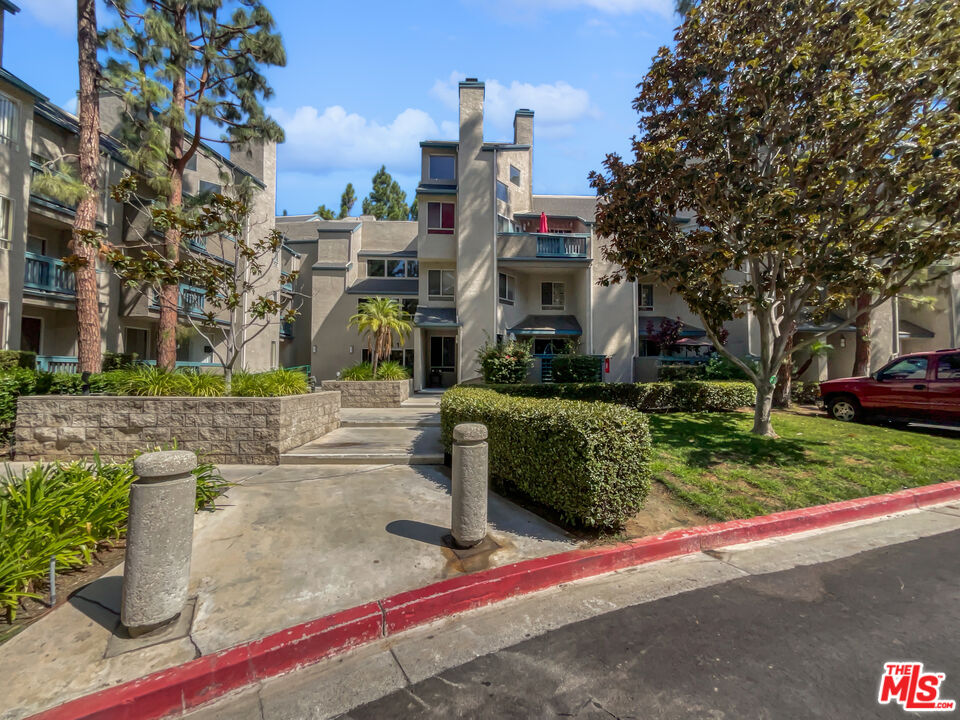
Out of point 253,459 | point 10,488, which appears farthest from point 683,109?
point 10,488

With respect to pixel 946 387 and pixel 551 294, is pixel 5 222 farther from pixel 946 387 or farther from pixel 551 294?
pixel 946 387

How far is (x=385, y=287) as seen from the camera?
24219 mm

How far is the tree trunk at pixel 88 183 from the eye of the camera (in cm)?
1169

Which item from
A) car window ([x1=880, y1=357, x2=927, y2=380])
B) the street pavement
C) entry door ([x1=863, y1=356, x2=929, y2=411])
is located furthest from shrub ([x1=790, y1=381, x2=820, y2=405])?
the street pavement

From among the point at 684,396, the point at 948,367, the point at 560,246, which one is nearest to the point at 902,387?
the point at 948,367

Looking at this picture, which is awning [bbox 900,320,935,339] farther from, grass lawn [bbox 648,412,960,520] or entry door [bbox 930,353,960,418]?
grass lawn [bbox 648,412,960,520]

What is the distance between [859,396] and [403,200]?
53.5m

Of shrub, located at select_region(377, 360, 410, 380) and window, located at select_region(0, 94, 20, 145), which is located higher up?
window, located at select_region(0, 94, 20, 145)

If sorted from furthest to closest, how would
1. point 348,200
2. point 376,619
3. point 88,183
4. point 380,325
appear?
1. point 348,200
2. point 380,325
3. point 88,183
4. point 376,619

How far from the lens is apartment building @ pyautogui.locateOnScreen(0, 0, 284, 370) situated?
41.3ft

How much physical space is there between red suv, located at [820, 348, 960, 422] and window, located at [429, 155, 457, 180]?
1808cm

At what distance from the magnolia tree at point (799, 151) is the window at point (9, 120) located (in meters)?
17.7

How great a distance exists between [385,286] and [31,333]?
14445 mm

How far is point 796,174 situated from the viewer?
7258 millimetres
